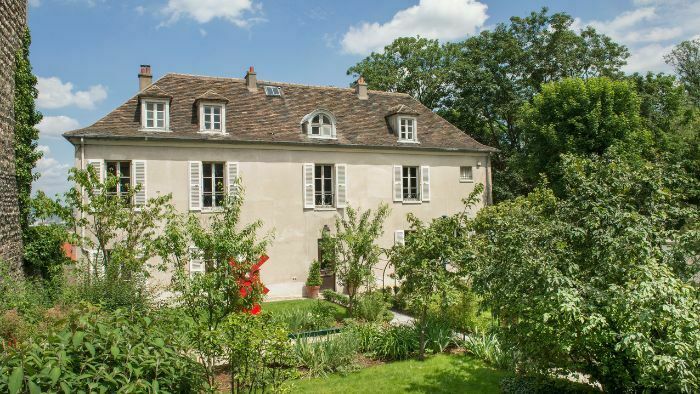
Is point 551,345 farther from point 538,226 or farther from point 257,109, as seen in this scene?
point 257,109

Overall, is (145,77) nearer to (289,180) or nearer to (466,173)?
(289,180)

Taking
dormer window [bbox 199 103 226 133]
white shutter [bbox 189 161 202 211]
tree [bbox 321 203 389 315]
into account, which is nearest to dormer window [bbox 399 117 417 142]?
tree [bbox 321 203 389 315]

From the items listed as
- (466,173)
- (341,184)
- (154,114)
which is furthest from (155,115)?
(466,173)

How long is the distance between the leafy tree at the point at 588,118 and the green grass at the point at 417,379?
13899 mm

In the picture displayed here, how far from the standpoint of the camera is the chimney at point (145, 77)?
1883 centimetres

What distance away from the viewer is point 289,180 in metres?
19.0

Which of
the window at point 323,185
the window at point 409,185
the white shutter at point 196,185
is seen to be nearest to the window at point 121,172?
the white shutter at point 196,185

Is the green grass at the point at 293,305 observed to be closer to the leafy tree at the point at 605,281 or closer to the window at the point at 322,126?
the window at the point at 322,126

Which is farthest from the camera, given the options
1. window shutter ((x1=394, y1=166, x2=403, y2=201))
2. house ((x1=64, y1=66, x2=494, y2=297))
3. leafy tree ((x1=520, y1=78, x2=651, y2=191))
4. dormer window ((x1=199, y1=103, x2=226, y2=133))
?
leafy tree ((x1=520, y1=78, x2=651, y2=191))

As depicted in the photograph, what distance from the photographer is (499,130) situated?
33.6 metres

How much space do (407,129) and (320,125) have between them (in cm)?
415

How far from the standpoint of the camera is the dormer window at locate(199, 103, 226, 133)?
58.8 ft

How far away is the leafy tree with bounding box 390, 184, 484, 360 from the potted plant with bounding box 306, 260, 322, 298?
760cm

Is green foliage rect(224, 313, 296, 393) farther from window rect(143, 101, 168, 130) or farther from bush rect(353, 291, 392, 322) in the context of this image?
window rect(143, 101, 168, 130)
